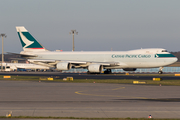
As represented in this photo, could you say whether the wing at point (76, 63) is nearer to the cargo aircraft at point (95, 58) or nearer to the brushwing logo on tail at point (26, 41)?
the cargo aircraft at point (95, 58)

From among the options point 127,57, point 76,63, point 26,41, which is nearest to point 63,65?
point 76,63

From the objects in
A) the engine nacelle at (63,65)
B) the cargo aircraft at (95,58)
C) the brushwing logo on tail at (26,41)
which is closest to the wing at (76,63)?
the cargo aircraft at (95,58)

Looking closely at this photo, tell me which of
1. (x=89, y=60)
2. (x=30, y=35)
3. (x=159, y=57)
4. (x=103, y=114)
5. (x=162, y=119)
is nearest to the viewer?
(x=162, y=119)

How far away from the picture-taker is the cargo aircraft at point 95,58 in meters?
58.9

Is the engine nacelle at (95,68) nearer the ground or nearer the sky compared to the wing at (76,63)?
nearer the ground

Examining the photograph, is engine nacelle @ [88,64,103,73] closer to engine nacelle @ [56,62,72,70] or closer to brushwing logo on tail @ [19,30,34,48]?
engine nacelle @ [56,62,72,70]

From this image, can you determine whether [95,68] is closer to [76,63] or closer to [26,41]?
[76,63]

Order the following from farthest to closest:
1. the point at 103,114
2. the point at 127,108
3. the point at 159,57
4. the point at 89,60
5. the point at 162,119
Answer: the point at 89,60
the point at 159,57
the point at 127,108
the point at 103,114
the point at 162,119

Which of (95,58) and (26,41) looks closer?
(95,58)

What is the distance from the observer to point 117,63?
60844mm

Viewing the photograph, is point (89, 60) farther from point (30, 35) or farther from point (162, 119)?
point (162, 119)

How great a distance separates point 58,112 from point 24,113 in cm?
180

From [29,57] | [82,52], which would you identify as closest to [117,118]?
[82,52]

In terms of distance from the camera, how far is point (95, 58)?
206 ft
